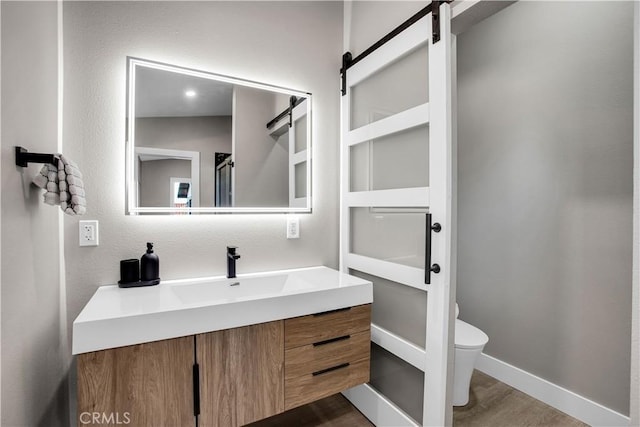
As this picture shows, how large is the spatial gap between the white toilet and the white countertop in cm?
73

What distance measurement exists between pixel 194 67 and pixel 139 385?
1.51 metres

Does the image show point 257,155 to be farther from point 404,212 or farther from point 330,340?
point 330,340

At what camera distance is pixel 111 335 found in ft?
3.34

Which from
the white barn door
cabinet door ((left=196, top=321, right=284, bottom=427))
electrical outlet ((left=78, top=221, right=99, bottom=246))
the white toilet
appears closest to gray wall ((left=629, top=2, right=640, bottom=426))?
the white barn door

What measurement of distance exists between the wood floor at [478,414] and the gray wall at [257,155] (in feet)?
4.15

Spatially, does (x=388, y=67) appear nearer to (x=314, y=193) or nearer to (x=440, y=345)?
(x=314, y=193)

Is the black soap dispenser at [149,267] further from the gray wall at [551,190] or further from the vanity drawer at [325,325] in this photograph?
the gray wall at [551,190]

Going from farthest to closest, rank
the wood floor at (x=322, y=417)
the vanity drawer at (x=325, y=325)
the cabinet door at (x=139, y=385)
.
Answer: the wood floor at (x=322, y=417) < the vanity drawer at (x=325, y=325) < the cabinet door at (x=139, y=385)

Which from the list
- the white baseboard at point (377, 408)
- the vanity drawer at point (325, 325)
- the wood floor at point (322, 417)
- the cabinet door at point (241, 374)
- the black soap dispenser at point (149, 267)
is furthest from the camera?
the wood floor at point (322, 417)

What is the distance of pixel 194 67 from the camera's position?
5.39 feet

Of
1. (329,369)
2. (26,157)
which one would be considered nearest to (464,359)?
(329,369)

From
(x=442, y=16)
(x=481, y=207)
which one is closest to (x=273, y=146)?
(x=442, y=16)

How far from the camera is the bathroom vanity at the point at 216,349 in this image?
103 centimetres

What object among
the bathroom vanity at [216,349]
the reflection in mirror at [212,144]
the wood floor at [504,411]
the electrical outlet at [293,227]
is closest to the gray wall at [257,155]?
the reflection in mirror at [212,144]
